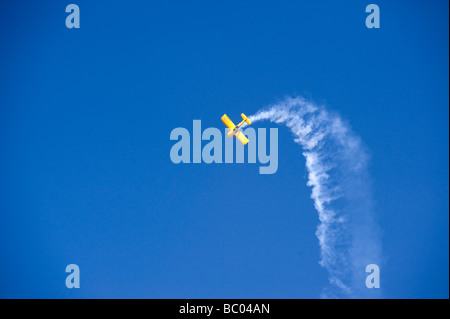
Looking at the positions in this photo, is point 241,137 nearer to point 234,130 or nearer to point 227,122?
point 234,130

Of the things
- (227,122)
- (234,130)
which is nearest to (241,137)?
(234,130)

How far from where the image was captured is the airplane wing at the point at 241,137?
16.7 m

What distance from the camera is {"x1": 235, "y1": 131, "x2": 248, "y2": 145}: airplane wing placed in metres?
16.7

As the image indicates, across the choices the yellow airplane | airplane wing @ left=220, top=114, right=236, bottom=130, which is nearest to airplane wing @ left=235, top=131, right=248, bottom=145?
the yellow airplane

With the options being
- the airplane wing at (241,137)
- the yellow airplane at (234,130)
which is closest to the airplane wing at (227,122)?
the yellow airplane at (234,130)

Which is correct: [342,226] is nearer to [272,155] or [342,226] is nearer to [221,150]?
[272,155]

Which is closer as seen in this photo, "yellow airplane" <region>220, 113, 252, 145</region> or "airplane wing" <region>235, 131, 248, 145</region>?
"yellow airplane" <region>220, 113, 252, 145</region>

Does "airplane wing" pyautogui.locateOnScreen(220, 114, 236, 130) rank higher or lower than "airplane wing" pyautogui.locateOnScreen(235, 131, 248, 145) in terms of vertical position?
higher

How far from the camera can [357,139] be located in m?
17.5

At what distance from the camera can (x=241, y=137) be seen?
1675 centimetres

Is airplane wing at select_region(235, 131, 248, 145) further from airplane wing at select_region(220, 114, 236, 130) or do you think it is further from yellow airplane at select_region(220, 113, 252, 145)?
airplane wing at select_region(220, 114, 236, 130)

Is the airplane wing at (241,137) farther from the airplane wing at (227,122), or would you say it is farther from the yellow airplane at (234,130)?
the airplane wing at (227,122)
